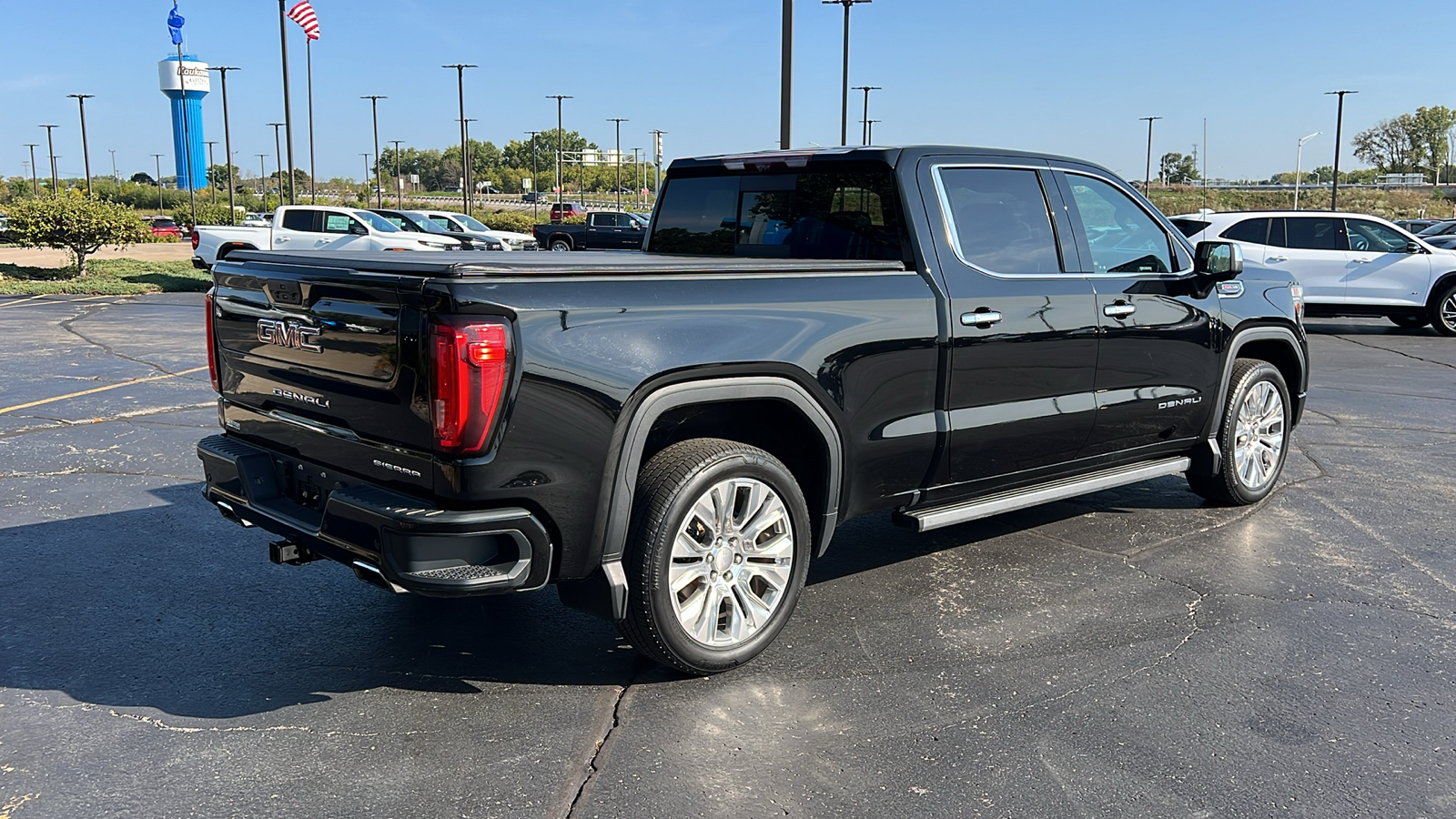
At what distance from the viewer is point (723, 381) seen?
13.1ft

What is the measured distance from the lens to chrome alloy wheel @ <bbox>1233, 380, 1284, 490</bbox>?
6.45 meters

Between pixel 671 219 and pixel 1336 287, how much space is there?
45.6ft

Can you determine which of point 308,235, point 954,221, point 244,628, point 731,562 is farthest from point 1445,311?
point 308,235

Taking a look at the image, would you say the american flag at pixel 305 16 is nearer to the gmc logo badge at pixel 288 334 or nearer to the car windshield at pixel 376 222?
the car windshield at pixel 376 222

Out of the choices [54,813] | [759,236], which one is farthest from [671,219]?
[54,813]

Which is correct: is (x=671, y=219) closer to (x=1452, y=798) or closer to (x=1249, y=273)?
(x=1249, y=273)

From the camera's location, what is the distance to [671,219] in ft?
19.3

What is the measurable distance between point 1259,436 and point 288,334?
203 inches

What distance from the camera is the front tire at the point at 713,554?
153 inches

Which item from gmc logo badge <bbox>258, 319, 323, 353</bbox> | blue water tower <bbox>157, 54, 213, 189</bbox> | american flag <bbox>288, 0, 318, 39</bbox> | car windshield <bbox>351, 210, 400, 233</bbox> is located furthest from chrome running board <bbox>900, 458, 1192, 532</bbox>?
blue water tower <bbox>157, 54, 213, 189</bbox>

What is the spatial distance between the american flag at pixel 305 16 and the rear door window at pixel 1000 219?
1303 inches

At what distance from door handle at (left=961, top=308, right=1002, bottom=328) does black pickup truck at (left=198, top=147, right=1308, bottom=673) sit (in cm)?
3

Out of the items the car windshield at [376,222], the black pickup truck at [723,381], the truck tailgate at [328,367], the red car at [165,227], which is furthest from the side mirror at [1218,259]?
the red car at [165,227]

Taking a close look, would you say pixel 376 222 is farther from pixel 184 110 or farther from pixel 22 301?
pixel 184 110
